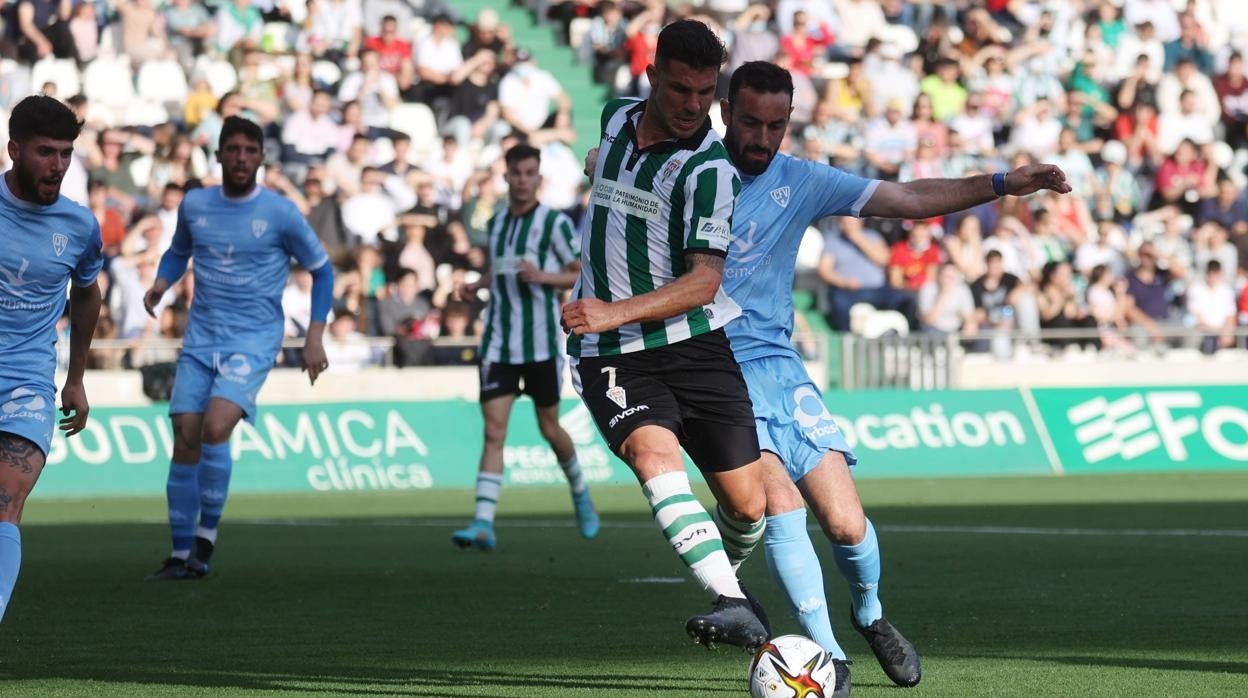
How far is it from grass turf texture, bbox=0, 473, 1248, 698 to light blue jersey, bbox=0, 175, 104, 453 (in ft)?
3.15

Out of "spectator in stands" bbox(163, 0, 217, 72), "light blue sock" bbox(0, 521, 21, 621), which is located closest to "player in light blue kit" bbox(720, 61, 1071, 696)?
"light blue sock" bbox(0, 521, 21, 621)

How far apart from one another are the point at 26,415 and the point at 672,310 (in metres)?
2.43

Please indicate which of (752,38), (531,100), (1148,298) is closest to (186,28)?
(531,100)

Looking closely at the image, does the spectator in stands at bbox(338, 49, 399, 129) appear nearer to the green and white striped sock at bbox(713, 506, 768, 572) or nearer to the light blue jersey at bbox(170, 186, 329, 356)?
the light blue jersey at bbox(170, 186, 329, 356)

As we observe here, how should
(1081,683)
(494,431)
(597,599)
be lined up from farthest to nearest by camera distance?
1. (494,431)
2. (597,599)
3. (1081,683)

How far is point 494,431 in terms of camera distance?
45.9 ft

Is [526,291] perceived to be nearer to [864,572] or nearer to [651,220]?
[864,572]

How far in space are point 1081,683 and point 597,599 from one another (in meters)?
3.50

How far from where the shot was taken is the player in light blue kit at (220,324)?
11.7 m

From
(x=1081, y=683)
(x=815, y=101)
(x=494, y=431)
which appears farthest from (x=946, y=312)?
(x=1081, y=683)

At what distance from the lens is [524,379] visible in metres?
14.2

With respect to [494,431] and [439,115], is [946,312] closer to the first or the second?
[439,115]

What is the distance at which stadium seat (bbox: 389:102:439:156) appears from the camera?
24641mm

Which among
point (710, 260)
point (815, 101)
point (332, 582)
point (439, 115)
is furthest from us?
point (815, 101)
